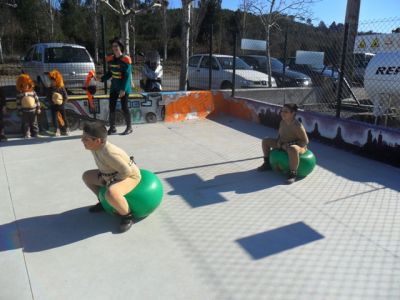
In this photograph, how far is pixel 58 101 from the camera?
690cm

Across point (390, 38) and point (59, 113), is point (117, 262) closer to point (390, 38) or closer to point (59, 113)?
point (59, 113)

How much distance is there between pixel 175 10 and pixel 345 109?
32.4 meters

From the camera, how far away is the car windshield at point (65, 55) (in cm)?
1170

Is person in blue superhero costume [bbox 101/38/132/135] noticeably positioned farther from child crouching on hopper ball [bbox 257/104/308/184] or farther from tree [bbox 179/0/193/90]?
child crouching on hopper ball [bbox 257/104/308/184]

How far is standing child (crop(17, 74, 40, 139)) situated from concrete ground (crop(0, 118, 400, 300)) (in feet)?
4.11

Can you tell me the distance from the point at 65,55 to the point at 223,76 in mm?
5095

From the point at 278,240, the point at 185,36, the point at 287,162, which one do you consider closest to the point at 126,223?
the point at 278,240

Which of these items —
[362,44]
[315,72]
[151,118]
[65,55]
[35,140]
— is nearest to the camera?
[35,140]

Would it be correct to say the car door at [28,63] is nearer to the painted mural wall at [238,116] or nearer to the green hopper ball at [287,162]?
the painted mural wall at [238,116]

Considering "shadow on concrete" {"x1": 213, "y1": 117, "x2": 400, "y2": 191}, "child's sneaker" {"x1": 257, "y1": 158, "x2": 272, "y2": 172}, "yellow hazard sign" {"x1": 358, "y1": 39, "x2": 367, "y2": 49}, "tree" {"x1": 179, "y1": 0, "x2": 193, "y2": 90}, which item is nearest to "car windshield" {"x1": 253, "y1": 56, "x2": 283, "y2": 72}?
"tree" {"x1": 179, "y1": 0, "x2": 193, "y2": 90}

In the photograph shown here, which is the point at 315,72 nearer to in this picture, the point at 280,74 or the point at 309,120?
the point at 280,74

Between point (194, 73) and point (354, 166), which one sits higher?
point (194, 73)

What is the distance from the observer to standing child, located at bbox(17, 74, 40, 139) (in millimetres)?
6551

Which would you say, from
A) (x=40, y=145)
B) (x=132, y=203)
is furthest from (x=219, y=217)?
(x=40, y=145)
